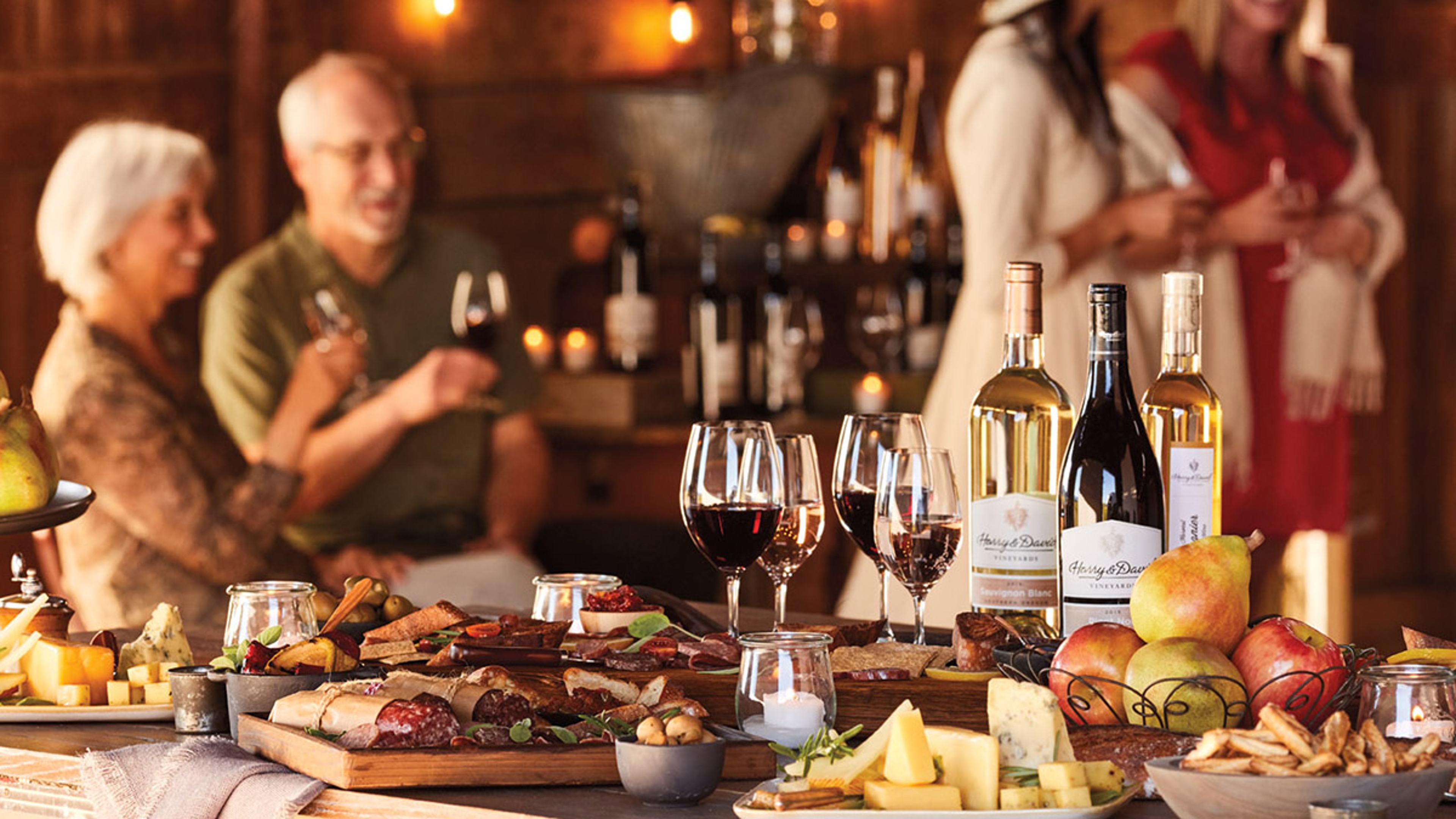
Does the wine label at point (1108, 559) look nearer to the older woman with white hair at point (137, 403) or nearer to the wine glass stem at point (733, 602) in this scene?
the wine glass stem at point (733, 602)

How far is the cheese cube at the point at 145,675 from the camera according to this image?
1.35m

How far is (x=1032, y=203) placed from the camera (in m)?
3.04

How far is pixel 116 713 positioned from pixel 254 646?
135 millimetres

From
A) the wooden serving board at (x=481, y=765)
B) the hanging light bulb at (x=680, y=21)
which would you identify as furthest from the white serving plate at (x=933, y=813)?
the hanging light bulb at (x=680, y=21)

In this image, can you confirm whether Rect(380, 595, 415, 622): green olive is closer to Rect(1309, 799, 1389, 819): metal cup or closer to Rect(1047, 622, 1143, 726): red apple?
Rect(1047, 622, 1143, 726): red apple

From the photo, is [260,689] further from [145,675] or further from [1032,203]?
[1032,203]

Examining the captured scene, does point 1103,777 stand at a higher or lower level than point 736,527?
lower

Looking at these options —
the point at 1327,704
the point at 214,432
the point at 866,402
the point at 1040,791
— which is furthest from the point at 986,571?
the point at 866,402

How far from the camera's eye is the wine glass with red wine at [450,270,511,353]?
11.8ft

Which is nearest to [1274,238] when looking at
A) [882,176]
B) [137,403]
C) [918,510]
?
[882,176]

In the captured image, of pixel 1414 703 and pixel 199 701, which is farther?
pixel 199 701

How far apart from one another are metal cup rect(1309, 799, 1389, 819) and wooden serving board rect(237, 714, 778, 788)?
1.07 feet

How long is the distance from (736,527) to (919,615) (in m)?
0.15

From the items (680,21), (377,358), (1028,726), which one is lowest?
(1028,726)
